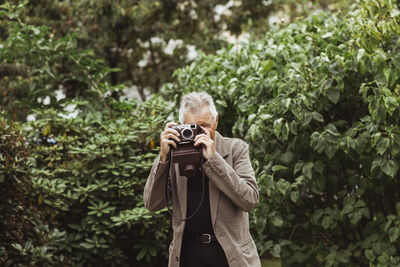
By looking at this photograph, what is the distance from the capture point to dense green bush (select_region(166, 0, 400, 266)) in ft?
11.9

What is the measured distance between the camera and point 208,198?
255cm

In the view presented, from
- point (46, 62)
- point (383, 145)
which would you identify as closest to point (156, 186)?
point (383, 145)

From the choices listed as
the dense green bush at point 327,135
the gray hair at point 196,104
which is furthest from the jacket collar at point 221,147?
the dense green bush at point 327,135

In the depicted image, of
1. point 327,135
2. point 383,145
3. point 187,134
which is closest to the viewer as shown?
point 187,134

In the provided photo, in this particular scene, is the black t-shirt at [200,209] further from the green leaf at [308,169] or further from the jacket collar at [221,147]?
the green leaf at [308,169]

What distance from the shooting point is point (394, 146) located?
11.4 ft

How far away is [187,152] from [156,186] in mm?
314

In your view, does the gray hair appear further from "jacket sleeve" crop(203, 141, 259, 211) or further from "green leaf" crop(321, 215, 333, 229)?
"green leaf" crop(321, 215, 333, 229)

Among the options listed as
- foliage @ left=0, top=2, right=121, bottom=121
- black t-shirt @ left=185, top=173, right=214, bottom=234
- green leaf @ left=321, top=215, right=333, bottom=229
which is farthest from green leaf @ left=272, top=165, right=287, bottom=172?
foliage @ left=0, top=2, right=121, bottom=121

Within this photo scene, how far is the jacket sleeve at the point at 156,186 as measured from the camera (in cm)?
254

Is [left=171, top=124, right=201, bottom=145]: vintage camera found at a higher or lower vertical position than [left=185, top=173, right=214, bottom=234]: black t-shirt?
higher

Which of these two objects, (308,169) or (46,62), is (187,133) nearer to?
(308,169)

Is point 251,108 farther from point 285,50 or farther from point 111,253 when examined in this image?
point 111,253

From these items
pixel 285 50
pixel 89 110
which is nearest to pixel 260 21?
pixel 89 110
